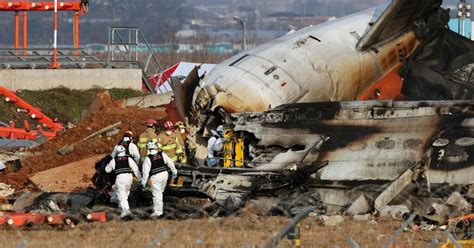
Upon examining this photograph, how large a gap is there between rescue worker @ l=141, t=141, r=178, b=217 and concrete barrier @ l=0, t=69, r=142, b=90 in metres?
25.9

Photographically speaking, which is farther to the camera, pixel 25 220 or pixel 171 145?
pixel 171 145

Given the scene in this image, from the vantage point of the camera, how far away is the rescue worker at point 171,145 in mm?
25562

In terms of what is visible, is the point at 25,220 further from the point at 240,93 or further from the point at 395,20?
the point at 395,20

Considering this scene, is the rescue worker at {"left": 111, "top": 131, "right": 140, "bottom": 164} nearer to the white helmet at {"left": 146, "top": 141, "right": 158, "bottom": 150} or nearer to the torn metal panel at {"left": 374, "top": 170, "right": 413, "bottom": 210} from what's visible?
the white helmet at {"left": 146, "top": 141, "right": 158, "bottom": 150}

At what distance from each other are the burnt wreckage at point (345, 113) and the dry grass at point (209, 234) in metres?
1.60

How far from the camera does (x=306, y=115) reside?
80.6ft

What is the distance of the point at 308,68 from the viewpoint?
27.1 m

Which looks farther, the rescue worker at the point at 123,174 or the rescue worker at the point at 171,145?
the rescue worker at the point at 171,145

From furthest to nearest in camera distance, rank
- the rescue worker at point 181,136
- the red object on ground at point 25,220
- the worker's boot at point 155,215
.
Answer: the rescue worker at point 181,136, the worker's boot at point 155,215, the red object on ground at point 25,220

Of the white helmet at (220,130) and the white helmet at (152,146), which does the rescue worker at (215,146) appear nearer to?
the white helmet at (220,130)

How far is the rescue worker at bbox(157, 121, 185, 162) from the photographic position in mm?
25562

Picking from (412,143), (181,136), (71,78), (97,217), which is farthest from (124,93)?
(97,217)

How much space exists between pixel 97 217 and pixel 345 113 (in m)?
5.63

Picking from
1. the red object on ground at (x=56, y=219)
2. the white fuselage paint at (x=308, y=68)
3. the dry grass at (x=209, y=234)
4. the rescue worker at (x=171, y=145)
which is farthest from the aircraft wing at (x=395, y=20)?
the red object on ground at (x=56, y=219)
